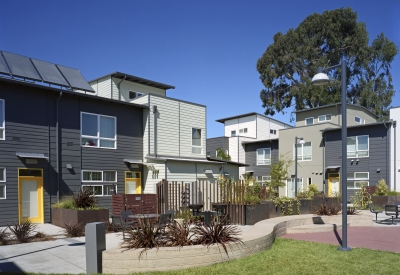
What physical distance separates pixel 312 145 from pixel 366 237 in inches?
864

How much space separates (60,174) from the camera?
55.9 feet

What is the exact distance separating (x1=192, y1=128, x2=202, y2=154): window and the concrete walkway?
1184cm

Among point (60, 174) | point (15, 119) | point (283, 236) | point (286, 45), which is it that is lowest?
point (283, 236)

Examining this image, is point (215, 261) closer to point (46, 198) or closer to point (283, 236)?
point (283, 236)

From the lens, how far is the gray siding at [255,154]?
37.2 meters

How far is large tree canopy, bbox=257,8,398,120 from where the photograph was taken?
47.1m

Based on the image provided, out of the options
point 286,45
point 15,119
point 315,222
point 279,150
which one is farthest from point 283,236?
point 286,45

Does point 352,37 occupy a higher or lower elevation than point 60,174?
higher

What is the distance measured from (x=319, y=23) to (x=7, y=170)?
43807 millimetres

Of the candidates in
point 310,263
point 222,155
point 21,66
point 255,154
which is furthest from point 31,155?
point 255,154

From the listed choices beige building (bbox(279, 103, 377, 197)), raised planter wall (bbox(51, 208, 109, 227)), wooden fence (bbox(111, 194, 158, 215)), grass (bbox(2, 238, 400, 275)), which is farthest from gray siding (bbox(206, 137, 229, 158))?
grass (bbox(2, 238, 400, 275))

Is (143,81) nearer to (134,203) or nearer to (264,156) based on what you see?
(134,203)

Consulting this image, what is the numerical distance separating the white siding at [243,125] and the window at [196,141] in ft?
65.6

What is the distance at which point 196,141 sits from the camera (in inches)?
951
